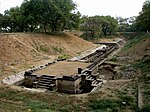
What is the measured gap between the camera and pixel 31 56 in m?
25.0

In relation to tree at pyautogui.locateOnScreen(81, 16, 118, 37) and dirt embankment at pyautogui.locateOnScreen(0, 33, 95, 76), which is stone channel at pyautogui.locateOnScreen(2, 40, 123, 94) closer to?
dirt embankment at pyautogui.locateOnScreen(0, 33, 95, 76)

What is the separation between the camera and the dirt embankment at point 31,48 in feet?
70.8

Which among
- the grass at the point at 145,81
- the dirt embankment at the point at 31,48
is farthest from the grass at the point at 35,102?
the dirt embankment at the point at 31,48

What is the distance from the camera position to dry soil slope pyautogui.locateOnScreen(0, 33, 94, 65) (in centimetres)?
2345

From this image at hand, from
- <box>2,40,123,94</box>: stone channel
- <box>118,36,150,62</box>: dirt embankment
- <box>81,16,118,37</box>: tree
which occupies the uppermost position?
<box>81,16,118,37</box>: tree

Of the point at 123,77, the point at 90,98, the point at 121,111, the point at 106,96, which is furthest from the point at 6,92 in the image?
the point at 123,77

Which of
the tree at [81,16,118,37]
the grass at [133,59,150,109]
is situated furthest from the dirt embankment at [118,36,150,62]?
the tree at [81,16,118,37]

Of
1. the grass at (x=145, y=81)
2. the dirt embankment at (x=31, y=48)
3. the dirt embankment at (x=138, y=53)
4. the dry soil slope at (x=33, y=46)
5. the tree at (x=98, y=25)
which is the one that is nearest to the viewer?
the grass at (x=145, y=81)

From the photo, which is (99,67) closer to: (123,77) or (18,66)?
(123,77)

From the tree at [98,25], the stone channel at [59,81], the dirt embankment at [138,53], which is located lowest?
the stone channel at [59,81]

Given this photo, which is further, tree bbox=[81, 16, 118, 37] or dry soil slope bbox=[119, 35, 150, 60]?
tree bbox=[81, 16, 118, 37]

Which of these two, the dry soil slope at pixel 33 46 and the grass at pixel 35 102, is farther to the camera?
the dry soil slope at pixel 33 46

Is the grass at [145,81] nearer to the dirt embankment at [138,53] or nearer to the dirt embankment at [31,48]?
the dirt embankment at [138,53]

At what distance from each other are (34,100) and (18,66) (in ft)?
29.3
